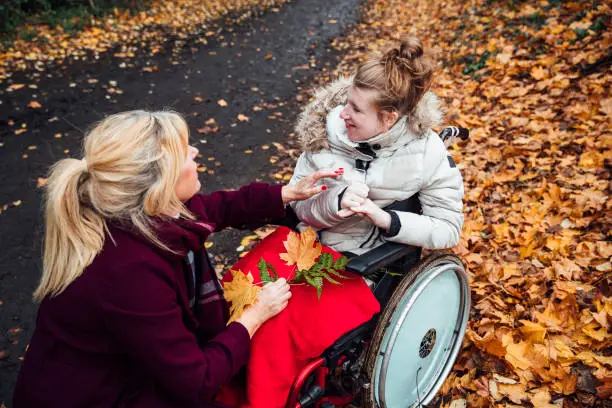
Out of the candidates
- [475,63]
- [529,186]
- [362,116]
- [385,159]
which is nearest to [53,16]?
[475,63]

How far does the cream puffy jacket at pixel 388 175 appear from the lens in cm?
203

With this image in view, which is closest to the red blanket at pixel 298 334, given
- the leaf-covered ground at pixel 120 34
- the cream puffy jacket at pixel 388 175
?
the cream puffy jacket at pixel 388 175

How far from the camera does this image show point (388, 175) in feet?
6.82

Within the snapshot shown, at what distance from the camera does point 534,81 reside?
4.79 meters

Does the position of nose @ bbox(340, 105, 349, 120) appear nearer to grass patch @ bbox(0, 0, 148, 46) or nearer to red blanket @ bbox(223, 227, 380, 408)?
red blanket @ bbox(223, 227, 380, 408)

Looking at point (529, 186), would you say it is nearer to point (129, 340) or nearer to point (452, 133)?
point (452, 133)

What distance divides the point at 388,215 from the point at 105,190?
1193 millimetres

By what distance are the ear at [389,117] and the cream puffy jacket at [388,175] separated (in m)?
0.04

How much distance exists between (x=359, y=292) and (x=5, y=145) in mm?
4918

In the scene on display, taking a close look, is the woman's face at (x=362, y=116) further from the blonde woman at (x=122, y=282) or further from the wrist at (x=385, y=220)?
the blonde woman at (x=122, y=282)

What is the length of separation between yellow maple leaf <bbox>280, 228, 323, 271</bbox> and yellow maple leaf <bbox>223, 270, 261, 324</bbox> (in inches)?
8.2

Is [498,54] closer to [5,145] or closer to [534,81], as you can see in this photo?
[534,81]

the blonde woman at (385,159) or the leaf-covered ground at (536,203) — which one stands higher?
the blonde woman at (385,159)

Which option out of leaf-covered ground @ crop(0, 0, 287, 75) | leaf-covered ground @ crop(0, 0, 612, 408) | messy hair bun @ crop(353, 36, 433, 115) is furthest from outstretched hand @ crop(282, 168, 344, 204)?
leaf-covered ground @ crop(0, 0, 287, 75)
